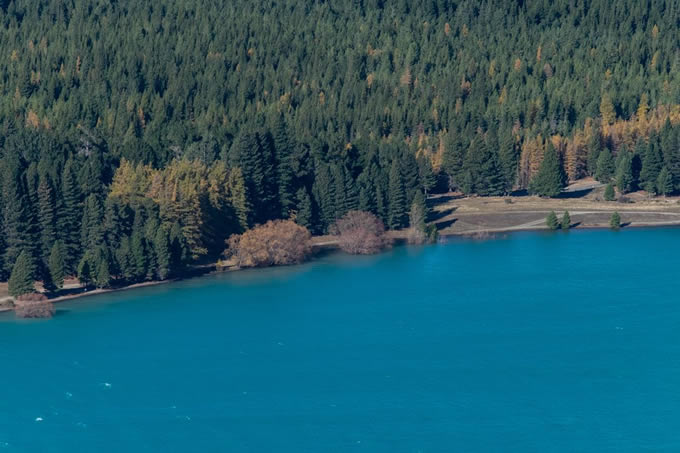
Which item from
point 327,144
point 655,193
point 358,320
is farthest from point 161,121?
point 358,320

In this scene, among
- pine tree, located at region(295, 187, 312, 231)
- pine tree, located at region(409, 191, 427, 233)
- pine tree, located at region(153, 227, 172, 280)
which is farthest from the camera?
pine tree, located at region(409, 191, 427, 233)

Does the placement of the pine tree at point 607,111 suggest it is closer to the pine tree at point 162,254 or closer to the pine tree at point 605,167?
the pine tree at point 605,167

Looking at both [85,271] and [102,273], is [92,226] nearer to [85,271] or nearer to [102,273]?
[85,271]

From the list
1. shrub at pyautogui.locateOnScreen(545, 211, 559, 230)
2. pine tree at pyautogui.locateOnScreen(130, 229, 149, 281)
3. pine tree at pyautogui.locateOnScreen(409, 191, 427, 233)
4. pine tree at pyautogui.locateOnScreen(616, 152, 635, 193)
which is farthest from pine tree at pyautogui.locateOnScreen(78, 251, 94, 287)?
pine tree at pyautogui.locateOnScreen(616, 152, 635, 193)

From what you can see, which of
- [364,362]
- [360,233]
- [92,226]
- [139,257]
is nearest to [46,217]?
[92,226]

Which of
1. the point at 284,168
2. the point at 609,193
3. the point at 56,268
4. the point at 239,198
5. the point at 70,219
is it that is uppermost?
the point at 284,168

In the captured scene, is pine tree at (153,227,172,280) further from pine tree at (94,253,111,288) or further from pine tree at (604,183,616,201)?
pine tree at (604,183,616,201)
